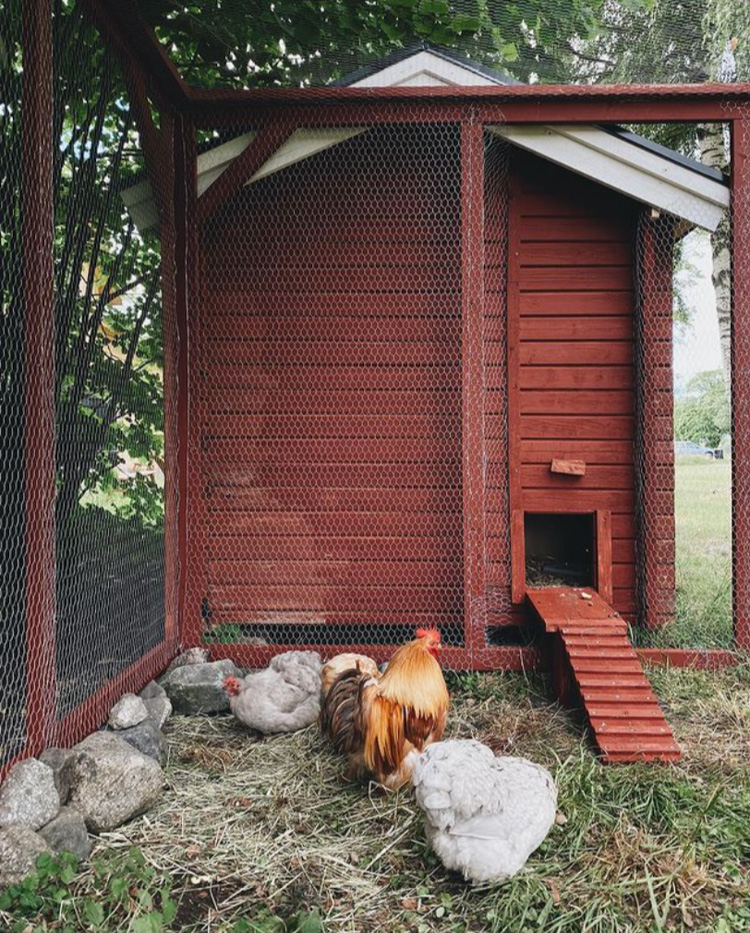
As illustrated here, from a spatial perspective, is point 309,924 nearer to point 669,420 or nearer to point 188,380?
point 188,380

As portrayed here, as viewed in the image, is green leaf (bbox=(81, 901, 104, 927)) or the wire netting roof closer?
green leaf (bbox=(81, 901, 104, 927))

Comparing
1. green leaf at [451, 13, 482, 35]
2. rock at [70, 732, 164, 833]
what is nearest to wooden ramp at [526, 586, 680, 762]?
rock at [70, 732, 164, 833]

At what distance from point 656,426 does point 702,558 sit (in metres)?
2.70

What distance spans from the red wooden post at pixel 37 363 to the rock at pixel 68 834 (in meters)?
0.29

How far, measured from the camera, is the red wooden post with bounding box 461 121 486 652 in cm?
356

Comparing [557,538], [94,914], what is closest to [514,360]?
[557,538]

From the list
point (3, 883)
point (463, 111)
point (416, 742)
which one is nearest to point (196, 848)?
point (3, 883)

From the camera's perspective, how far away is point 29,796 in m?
2.06

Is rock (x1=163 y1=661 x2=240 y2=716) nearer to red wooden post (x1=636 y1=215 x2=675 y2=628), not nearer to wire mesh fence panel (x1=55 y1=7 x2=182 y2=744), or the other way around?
wire mesh fence panel (x1=55 y1=7 x2=182 y2=744)

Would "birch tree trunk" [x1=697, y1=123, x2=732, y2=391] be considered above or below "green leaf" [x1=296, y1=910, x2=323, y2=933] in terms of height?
above

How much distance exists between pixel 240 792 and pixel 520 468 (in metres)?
2.37

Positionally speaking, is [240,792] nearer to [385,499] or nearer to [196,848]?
[196,848]

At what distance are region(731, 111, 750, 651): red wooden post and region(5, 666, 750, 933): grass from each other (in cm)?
74

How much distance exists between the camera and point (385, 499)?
4.05 meters
